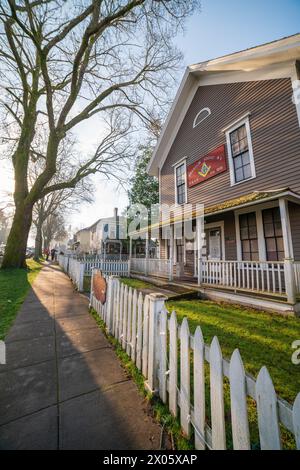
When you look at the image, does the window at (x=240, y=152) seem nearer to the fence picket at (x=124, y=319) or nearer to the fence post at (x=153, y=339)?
the fence picket at (x=124, y=319)

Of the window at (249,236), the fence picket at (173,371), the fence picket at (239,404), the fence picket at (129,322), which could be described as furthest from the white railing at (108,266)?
the fence picket at (239,404)

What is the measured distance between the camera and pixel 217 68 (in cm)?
911

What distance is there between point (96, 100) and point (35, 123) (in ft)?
16.4

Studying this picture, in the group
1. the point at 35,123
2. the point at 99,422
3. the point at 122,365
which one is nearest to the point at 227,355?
the point at 122,365

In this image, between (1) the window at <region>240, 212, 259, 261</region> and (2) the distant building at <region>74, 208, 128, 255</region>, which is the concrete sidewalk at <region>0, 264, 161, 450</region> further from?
(2) the distant building at <region>74, 208, 128, 255</region>

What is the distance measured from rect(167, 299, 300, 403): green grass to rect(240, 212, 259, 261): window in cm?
265

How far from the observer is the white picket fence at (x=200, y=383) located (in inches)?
45.8

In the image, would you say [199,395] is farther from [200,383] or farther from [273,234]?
[273,234]

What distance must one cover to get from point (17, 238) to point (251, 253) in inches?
569

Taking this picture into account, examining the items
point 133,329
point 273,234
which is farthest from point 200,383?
point 273,234

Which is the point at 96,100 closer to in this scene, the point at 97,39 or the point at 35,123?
the point at 97,39

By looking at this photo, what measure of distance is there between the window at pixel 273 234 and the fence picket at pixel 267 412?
6865 mm
